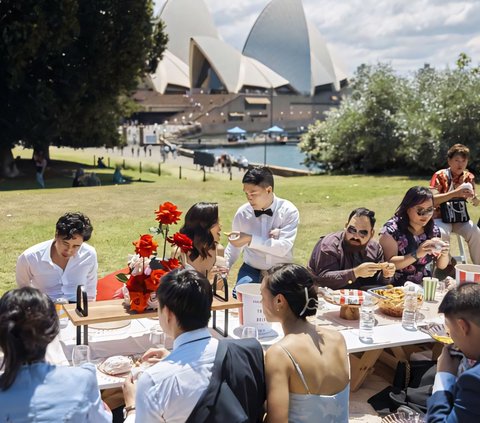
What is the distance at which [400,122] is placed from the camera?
1875 centimetres

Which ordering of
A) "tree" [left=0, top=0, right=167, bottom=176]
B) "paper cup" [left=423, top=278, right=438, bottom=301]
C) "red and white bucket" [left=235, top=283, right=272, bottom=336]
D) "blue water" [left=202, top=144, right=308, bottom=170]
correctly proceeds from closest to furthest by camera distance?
"red and white bucket" [left=235, top=283, right=272, bottom=336]
"paper cup" [left=423, top=278, right=438, bottom=301]
"tree" [left=0, top=0, right=167, bottom=176]
"blue water" [left=202, top=144, right=308, bottom=170]

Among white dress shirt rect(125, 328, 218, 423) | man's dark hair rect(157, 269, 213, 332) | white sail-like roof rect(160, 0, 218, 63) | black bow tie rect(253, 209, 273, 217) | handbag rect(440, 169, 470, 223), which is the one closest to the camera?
white dress shirt rect(125, 328, 218, 423)

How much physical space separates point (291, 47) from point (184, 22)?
12.6 metres

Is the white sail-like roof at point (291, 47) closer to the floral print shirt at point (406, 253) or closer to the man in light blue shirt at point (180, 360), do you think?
the floral print shirt at point (406, 253)

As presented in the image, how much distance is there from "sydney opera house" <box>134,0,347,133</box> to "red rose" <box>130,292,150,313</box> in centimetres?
5263

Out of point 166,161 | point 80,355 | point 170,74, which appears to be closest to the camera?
point 80,355

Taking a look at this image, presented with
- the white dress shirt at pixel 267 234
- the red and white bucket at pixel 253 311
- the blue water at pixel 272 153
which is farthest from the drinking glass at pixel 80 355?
the blue water at pixel 272 153

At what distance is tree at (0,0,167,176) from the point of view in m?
15.8

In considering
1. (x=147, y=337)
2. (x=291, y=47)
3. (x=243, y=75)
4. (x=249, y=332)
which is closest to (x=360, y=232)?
(x=249, y=332)

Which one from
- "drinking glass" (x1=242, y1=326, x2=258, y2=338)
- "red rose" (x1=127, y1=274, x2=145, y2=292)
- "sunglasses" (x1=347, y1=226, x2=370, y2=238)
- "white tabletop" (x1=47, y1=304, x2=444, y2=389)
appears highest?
"sunglasses" (x1=347, y1=226, x2=370, y2=238)

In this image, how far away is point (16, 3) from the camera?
15.6 metres

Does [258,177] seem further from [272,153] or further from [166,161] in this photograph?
[272,153]

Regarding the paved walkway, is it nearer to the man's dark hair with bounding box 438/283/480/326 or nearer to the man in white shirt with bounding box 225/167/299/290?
the man in white shirt with bounding box 225/167/299/290

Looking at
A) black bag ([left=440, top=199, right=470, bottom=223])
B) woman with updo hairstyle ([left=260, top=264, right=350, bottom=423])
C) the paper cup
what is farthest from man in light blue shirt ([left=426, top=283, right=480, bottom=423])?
black bag ([left=440, top=199, right=470, bottom=223])
